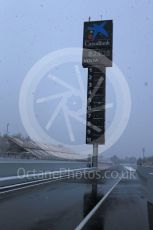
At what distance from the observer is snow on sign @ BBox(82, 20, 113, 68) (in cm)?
7250

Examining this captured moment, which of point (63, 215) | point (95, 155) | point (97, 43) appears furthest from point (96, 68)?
point (63, 215)

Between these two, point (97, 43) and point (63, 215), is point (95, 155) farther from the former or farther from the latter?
point (63, 215)

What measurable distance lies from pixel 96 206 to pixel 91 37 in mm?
61745

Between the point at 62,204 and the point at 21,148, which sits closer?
the point at 62,204

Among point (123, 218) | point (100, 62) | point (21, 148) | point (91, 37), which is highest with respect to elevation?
point (91, 37)

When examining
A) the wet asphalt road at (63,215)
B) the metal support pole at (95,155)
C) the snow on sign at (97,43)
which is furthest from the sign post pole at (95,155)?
the wet asphalt road at (63,215)

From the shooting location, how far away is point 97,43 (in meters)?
74.6

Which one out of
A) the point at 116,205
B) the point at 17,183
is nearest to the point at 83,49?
the point at 17,183

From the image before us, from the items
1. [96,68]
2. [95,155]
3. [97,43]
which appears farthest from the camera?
[97,43]

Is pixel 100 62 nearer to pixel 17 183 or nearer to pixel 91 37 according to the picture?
pixel 91 37

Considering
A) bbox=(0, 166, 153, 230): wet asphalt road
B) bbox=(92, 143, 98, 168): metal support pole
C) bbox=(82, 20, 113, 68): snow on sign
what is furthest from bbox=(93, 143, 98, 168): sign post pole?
bbox=(0, 166, 153, 230): wet asphalt road

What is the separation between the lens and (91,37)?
75375 millimetres

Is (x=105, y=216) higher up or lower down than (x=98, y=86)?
lower down

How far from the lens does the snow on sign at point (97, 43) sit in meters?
72.5
